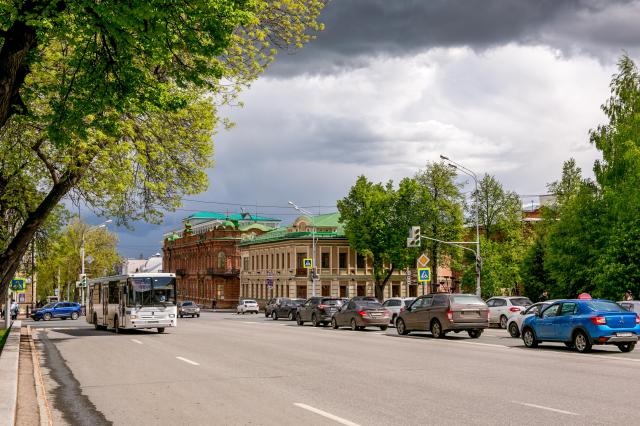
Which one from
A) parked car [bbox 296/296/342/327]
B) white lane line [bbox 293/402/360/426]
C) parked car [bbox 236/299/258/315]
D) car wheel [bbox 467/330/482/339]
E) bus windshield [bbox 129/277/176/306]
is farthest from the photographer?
parked car [bbox 236/299/258/315]

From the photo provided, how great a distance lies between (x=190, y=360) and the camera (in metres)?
18.2

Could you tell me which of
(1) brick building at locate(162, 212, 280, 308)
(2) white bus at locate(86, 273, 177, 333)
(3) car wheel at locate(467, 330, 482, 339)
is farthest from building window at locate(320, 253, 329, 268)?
(3) car wheel at locate(467, 330, 482, 339)

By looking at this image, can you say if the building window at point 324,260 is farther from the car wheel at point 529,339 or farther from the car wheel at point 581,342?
the car wheel at point 581,342

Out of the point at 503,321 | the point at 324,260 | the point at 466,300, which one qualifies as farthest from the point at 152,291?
the point at 324,260

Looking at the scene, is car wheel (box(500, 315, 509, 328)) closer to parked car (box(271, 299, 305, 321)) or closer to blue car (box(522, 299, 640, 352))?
blue car (box(522, 299, 640, 352))

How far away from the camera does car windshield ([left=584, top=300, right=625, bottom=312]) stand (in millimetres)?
20109

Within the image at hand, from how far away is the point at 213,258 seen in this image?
344ft

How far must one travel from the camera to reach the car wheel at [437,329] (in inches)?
1072

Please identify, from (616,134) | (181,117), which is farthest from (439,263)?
(181,117)

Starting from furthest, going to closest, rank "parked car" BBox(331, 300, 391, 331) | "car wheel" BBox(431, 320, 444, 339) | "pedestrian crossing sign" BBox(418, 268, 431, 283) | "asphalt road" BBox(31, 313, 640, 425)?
"pedestrian crossing sign" BBox(418, 268, 431, 283) → "parked car" BBox(331, 300, 391, 331) → "car wheel" BBox(431, 320, 444, 339) → "asphalt road" BBox(31, 313, 640, 425)

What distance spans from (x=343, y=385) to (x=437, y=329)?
15.1 metres

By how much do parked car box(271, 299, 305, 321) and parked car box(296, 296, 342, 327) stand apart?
325 inches

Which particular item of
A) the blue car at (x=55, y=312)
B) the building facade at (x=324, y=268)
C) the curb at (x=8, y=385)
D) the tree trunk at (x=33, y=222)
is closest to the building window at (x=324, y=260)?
the building facade at (x=324, y=268)

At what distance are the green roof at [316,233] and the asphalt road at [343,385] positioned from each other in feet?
189
